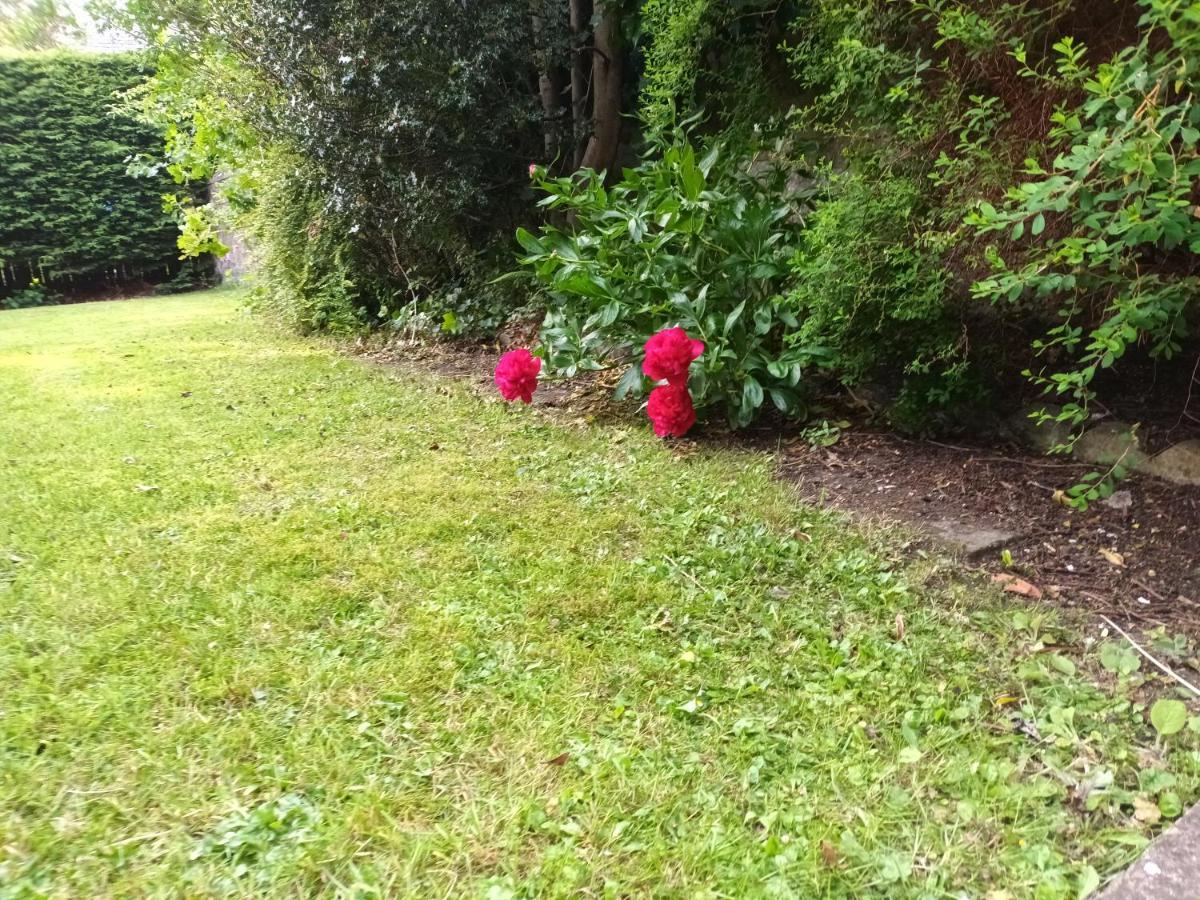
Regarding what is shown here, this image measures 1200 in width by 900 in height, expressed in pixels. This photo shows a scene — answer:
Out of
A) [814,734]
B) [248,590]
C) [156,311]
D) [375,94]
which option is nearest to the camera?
[814,734]

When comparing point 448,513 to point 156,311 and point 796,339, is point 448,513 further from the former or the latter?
point 156,311

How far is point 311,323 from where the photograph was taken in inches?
288

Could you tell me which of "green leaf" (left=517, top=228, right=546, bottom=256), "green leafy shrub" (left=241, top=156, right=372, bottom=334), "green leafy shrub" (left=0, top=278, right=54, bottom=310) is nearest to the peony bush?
"green leaf" (left=517, top=228, right=546, bottom=256)

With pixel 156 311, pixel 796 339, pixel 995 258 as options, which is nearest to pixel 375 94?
pixel 796 339

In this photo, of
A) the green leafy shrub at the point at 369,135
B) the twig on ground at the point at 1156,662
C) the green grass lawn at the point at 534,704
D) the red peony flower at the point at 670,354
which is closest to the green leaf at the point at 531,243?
the red peony flower at the point at 670,354

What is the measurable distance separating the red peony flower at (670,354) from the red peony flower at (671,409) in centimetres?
8

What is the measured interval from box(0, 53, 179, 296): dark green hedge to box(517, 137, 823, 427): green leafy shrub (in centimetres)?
1170

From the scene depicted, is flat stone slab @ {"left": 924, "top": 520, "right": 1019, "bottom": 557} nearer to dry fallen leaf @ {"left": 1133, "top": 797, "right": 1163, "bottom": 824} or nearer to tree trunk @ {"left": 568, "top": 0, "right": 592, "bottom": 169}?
dry fallen leaf @ {"left": 1133, "top": 797, "right": 1163, "bottom": 824}

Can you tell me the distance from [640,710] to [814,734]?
1.20ft

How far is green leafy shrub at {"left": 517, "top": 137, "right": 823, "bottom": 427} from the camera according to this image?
3.30 m

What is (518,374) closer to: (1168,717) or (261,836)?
(261,836)

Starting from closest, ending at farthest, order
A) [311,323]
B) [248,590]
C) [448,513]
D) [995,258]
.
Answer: [995,258]
[248,590]
[448,513]
[311,323]

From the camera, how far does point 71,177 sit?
12.4m

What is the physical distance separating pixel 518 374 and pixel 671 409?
3.20 ft
